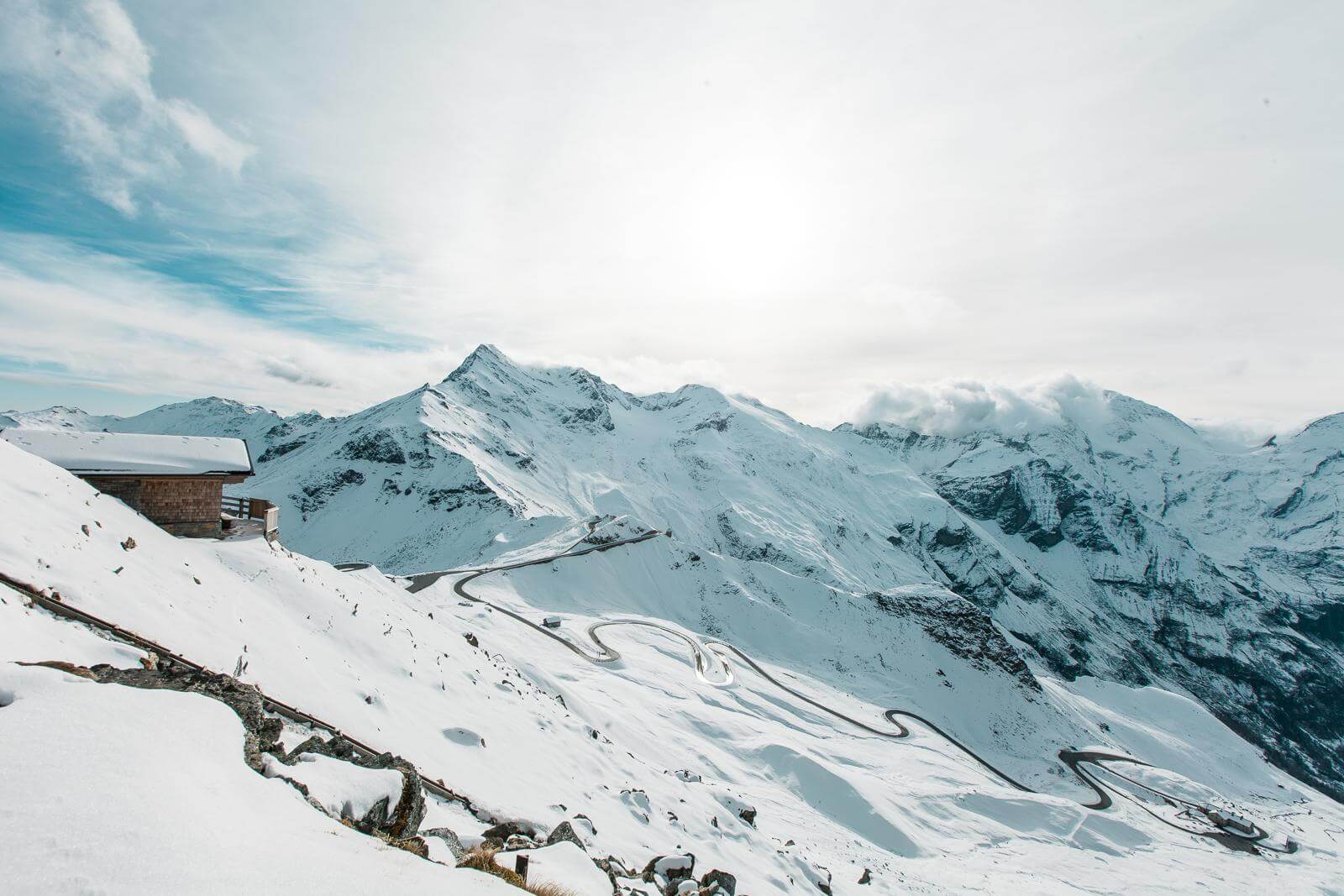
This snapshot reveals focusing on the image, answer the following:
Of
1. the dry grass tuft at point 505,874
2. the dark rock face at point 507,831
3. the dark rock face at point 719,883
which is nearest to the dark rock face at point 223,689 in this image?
the dry grass tuft at point 505,874

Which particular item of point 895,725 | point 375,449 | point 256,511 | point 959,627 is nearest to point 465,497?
point 375,449

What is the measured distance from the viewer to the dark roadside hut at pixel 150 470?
1986 cm

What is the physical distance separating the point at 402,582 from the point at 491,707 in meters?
38.6

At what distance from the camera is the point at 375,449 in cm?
14512

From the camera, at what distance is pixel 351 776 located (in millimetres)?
9211

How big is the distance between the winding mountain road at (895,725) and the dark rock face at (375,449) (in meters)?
84.2

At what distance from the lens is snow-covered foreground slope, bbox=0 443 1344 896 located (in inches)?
233

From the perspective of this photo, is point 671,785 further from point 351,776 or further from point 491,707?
point 351,776

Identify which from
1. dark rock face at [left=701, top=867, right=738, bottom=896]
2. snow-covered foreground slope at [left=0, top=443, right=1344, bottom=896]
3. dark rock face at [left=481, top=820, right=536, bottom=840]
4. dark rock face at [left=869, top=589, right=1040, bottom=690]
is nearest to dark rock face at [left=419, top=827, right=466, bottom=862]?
snow-covered foreground slope at [left=0, top=443, right=1344, bottom=896]

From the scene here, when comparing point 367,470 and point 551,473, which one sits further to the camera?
point 551,473

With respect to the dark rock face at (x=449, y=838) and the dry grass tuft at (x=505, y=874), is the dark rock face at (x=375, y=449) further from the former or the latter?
the dry grass tuft at (x=505, y=874)

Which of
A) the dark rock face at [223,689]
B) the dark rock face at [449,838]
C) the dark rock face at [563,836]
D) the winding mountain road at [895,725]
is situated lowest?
the winding mountain road at [895,725]

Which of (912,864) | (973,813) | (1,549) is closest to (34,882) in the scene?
(1,549)

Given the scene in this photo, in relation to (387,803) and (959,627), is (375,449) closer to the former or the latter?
(959,627)
